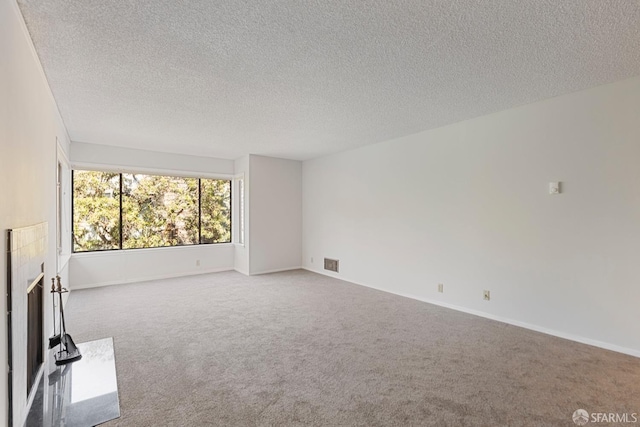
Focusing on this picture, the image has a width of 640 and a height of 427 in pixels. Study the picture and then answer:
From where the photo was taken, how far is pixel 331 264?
20.0 feet

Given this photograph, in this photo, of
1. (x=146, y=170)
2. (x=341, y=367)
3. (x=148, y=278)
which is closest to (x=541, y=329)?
(x=341, y=367)

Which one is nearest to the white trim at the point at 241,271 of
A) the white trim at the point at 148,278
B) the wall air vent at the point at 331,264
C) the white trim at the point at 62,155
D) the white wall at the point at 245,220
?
the white wall at the point at 245,220

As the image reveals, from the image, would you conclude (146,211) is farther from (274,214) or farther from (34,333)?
(34,333)

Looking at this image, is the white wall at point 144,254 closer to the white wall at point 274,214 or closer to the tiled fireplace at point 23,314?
the white wall at point 274,214

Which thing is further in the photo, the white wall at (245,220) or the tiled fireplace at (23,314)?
the white wall at (245,220)

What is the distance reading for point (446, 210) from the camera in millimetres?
4207

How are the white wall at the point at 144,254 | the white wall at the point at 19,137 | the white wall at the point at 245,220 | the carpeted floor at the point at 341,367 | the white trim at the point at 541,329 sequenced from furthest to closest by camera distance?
1. the white wall at the point at 245,220
2. the white wall at the point at 144,254
3. the white trim at the point at 541,329
4. the carpeted floor at the point at 341,367
5. the white wall at the point at 19,137

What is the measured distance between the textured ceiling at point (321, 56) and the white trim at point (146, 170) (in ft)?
4.81

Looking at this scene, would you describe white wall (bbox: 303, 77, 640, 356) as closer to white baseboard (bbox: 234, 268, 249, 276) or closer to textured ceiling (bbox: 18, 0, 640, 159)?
textured ceiling (bbox: 18, 0, 640, 159)

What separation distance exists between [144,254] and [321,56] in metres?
5.06

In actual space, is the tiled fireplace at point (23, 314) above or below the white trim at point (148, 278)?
above

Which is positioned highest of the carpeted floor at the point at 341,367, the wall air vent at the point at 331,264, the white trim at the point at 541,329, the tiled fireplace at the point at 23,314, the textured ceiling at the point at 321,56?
the textured ceiling at the point at 321,56

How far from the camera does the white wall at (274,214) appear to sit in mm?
6195

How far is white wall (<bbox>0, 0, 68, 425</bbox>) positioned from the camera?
5.06 ft
